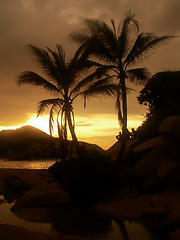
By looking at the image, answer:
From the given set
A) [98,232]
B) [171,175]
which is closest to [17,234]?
[98,232]

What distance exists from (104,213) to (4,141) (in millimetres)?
67468

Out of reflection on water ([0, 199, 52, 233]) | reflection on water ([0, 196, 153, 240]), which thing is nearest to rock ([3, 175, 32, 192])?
reflection on water ([0, 199, 52, 233])

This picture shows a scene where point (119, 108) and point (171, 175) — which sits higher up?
point (119, 108)

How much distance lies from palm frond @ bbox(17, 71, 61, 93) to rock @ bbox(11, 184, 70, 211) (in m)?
7.60

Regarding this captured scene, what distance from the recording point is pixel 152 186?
30.3 feet

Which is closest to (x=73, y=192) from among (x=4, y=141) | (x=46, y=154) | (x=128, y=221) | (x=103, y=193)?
(x=103, y=193)

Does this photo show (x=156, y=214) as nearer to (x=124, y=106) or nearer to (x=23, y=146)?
(x=124, y=106)

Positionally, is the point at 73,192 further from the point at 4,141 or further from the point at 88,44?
the point at 4,141

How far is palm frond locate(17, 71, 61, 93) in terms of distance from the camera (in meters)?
14.9

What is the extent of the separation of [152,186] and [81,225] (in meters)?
3.48

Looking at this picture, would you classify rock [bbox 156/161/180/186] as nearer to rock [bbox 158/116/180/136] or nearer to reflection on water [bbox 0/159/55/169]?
rock [bbox 158/116/180/136]

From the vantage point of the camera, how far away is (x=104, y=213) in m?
8.22

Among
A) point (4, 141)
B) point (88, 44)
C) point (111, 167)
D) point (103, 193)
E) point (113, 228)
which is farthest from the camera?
point (4, 141)

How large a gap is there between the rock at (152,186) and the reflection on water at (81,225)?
2.33m
